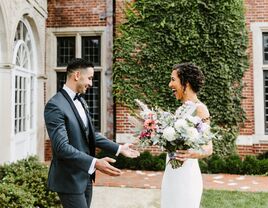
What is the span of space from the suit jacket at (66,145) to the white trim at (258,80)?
23.9 feet

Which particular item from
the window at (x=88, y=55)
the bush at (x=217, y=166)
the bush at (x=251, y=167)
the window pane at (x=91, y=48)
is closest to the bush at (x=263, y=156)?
the bush at (x=251, y=167)

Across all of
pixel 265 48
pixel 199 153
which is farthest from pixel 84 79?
pixel 265 48

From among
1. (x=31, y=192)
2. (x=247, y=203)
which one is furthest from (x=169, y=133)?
(x=247, y=203)

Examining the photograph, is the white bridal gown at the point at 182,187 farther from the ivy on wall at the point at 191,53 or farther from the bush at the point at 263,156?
the bush at the point at 263,156

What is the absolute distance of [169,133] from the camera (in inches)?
105

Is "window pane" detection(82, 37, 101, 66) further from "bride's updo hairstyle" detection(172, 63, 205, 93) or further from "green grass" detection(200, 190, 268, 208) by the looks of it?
"bride's updo hairstyle" detection(172, 63, 205, 93)

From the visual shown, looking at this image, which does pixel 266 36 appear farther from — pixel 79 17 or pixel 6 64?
pixel 6 64

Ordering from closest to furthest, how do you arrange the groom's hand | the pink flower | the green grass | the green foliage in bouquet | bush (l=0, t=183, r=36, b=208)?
1. the groom's hand
2. the pink flower
3. bush (l=0, t=183, r=36, b=208)
4. the green foliage in bouquet
5. the green grass

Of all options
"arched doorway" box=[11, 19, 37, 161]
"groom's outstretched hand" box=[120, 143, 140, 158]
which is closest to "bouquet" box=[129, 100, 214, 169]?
"groom's outstretched hand" box=[120, 143, 140, 158]

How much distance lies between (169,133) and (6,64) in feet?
16.2

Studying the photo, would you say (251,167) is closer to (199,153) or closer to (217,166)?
(217,166)

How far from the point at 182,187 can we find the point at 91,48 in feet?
24.5

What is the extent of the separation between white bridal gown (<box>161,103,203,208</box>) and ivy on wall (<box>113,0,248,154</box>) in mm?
5901

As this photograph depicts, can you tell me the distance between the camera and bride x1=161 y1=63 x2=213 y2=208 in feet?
10.0
